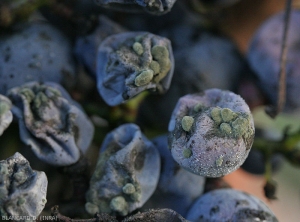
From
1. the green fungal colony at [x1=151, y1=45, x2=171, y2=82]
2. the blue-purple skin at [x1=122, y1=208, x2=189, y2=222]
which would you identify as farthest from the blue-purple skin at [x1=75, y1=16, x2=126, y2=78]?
the blue-purple skin at [x1=122, y1=208, x2=189, y2=222]

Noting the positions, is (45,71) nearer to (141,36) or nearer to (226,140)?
(141,36)

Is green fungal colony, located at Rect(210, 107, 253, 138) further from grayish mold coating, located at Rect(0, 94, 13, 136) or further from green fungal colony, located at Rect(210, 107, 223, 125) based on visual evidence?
grayish mold coating, located at Rect(0, 94, 13, 136)

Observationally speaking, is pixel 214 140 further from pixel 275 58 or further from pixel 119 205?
pixel 275 58

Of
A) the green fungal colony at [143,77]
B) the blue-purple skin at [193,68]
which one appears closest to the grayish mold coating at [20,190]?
the green fungal colony at [143,77]

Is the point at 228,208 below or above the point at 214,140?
below

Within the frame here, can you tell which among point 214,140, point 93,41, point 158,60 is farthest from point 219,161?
point 93,41
